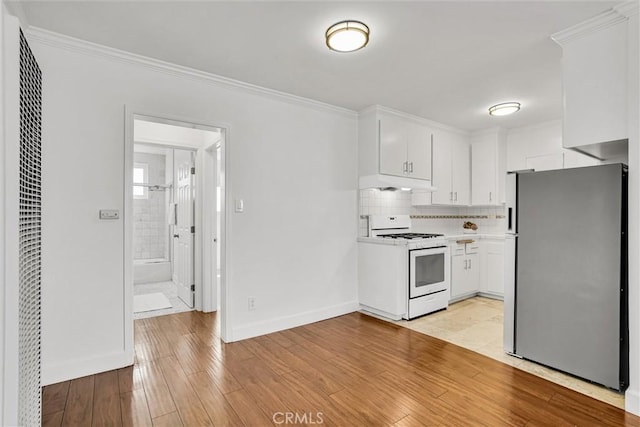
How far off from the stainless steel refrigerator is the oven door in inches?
43.2

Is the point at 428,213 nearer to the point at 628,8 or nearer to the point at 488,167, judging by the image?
the point at 488,167

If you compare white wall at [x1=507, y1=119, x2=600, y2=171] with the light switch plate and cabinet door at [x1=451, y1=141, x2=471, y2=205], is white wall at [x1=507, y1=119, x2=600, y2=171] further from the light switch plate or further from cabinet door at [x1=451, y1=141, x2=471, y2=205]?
the light switch plate

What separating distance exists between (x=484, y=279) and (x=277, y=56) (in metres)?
4.20

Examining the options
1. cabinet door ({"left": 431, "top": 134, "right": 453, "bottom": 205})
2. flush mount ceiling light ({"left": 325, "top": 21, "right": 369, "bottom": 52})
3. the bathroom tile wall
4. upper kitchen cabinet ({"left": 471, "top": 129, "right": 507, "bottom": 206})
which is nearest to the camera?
flush mount ceiling light ({"left": 325, "top": 21, "right": 369, "bottom": 52})

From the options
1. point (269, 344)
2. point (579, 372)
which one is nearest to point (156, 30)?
point (269, 344)

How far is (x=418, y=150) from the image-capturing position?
14.7 ft

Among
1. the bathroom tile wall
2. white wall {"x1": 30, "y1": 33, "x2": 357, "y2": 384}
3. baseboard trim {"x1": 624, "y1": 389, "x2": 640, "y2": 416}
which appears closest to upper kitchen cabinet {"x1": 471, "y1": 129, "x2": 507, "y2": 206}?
white wall {"x1": 30, "y1": 33, "x2": 357, "y2": 384}

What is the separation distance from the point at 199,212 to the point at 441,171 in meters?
3.37

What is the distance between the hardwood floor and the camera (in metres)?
2.01

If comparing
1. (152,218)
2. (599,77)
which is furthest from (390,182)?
(152,218)

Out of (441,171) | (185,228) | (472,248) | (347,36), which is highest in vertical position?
(347,36)

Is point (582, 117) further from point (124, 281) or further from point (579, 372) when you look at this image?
point (124, 281)

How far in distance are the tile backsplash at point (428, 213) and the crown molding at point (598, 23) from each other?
2469 mm

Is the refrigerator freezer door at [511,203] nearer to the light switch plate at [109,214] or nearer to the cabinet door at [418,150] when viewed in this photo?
the cabinet door at [418,150]
